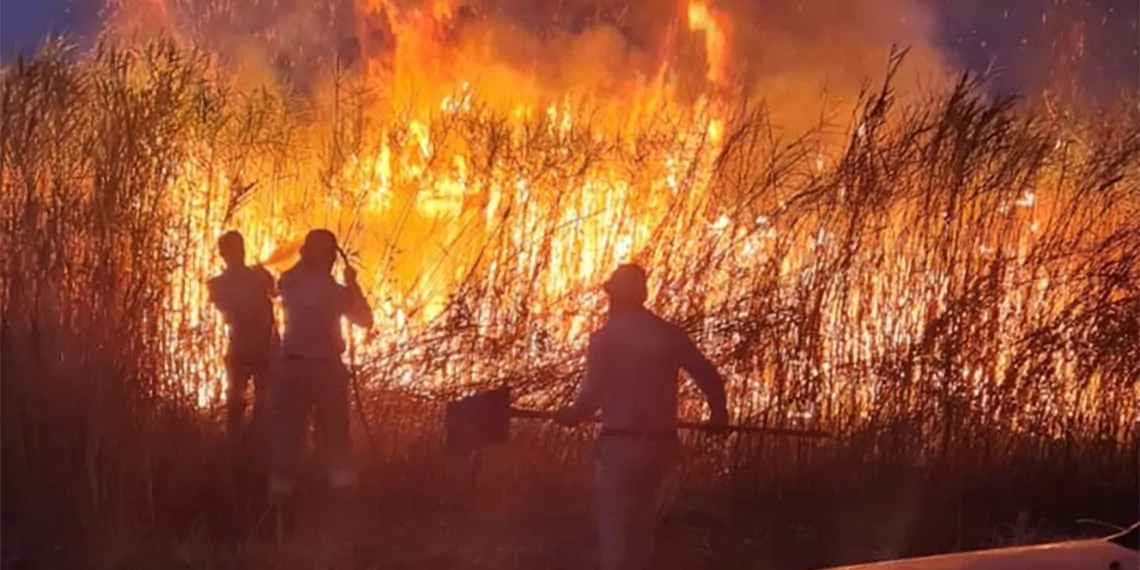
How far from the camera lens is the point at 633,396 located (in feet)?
20.5

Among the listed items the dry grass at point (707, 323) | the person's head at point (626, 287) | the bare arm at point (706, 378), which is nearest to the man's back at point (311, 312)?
the dry grass at point (707, 323)

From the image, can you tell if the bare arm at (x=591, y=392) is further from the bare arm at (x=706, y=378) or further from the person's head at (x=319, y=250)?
the person's head at (x=319, y=250)

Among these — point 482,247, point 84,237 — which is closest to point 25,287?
point 84,237

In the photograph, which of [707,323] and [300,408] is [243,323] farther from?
[707,323]

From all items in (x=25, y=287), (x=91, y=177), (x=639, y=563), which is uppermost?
(x=91, y=177)

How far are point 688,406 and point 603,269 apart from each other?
1078mm

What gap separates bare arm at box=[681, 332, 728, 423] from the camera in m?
6.23

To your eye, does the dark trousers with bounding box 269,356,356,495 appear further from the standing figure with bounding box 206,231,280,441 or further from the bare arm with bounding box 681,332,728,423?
the bare arm with bounding box 681,332,728,423

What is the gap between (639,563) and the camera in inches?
258

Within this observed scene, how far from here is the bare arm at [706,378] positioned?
6234 mm

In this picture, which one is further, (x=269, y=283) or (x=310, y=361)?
(x=269, y=283)

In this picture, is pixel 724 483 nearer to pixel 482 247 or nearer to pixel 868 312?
pixel 868 312

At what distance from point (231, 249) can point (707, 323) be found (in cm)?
308

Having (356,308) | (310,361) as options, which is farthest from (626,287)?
(310,361)
